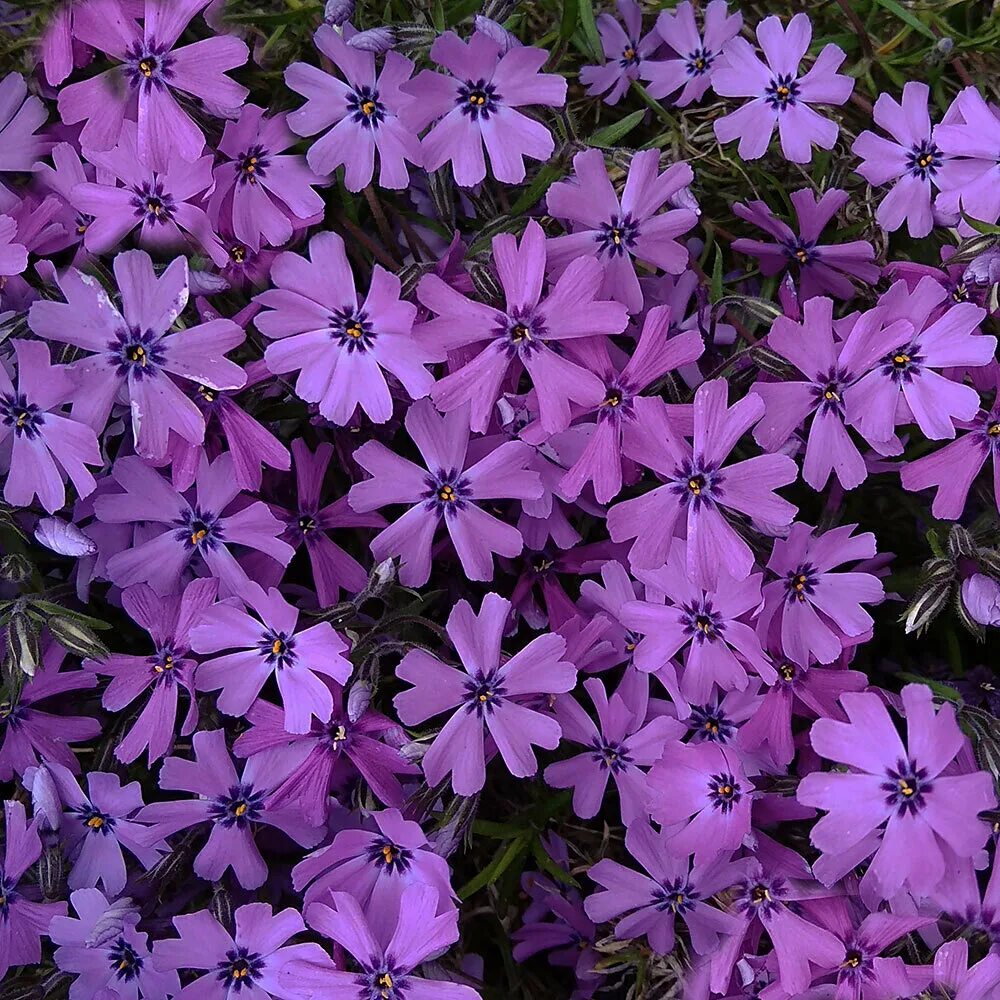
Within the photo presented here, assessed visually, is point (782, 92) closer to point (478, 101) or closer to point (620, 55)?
point (620, 55)

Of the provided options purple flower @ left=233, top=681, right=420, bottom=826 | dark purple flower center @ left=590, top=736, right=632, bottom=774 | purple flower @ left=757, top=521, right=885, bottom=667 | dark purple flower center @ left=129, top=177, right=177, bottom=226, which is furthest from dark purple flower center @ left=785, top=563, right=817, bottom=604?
dark purple flower center @ left=129, top=177, right=177, bottom=226

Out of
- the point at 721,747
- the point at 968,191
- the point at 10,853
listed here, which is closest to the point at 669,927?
the point at 721,747

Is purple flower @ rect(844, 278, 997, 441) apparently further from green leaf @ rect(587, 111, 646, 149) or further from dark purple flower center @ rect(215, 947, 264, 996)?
dark purple flower center @ rect(215, 947, 264, 996)

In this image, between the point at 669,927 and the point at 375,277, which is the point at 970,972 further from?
the point at 375,277

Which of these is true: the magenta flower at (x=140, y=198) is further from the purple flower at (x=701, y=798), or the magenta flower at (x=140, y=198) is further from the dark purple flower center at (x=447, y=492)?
the purple flower at (x=701, y=798)

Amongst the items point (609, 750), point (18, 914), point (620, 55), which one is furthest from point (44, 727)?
point (620, 55)

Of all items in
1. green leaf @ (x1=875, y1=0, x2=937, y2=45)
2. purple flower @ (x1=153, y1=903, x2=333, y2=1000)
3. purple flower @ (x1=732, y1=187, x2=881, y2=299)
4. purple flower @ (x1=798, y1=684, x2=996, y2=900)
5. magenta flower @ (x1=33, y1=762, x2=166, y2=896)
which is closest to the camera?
purple flower @ (x1=798, y1=684, x2=996, y2=900)

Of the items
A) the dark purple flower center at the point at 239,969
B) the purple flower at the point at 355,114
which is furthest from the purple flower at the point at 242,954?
the purple flower at the point at 355,114
